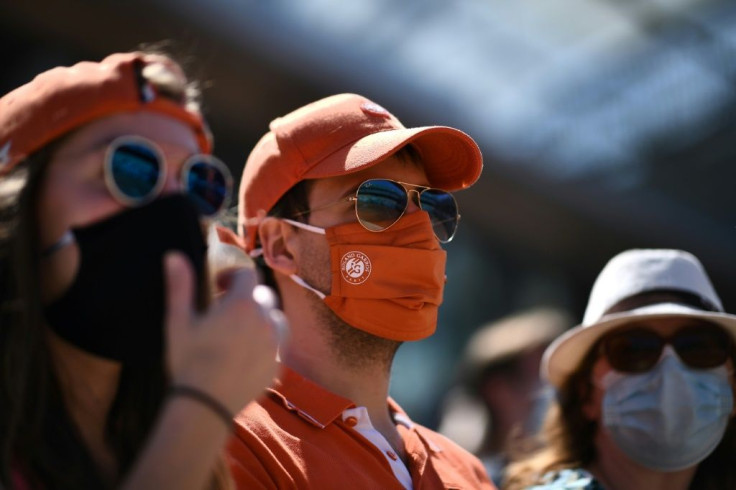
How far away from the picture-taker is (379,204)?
3305mm

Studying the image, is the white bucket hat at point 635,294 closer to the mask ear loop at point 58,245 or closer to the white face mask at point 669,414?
the white face mask at point 669,414

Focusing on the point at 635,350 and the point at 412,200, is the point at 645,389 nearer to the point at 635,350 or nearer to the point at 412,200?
the point at 635,350

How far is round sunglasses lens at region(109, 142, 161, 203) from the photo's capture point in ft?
7.14

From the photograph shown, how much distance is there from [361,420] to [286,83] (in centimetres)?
659

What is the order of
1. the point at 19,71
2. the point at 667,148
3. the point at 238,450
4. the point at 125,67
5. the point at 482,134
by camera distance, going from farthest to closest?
the point at 667,148
the point at 482,134
the point at 19,71
the point at 238,450
the point at 125,67

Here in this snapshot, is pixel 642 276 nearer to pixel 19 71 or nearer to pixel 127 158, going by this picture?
pixel 127 158

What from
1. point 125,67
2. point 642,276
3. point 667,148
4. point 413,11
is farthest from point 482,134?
point 125,67

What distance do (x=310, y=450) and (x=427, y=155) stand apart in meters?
1.26

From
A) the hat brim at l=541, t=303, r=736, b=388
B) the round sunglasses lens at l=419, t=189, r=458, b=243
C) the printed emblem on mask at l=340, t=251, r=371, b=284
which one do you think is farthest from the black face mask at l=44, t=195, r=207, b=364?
the hat brim at l=541, t=303, r=736, b=388

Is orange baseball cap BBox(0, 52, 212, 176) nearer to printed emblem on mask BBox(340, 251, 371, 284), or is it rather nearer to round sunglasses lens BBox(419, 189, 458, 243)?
printed emblem on mask BBox(340, 251, 371, 284)

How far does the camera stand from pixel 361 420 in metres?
3.16

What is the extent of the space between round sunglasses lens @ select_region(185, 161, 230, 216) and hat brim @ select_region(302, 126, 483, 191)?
94cm

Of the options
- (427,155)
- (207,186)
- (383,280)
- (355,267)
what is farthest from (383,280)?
(207,186)

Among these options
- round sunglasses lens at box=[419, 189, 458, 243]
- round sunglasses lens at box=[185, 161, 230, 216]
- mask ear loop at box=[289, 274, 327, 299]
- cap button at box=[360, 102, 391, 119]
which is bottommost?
mask ear loop at box=[289, 274, 327, 299]
